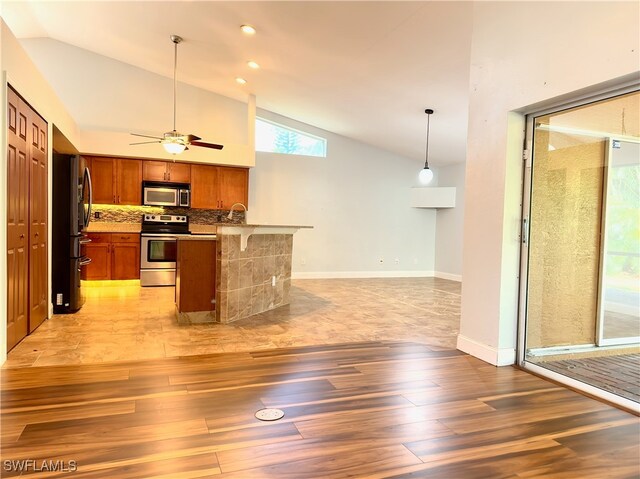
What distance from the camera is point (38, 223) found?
3.81 meters

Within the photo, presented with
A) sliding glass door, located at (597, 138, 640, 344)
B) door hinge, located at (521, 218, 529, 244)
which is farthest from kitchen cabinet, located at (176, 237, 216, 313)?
sliding glass door, located at (597, 138, 640, 344)

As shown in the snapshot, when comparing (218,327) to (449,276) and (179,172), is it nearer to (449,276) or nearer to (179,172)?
(179,172)

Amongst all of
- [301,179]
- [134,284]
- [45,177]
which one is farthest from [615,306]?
[134,284]

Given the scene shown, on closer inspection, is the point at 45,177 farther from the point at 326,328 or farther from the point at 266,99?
the point at 266,99

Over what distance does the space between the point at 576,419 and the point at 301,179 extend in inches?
268

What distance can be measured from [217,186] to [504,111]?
17.9 ft

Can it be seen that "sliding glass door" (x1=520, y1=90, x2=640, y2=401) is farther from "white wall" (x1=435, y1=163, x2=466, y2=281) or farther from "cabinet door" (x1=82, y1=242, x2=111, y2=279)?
"cabinet door" (x1=82, y1=242, x2=111, y2=279)

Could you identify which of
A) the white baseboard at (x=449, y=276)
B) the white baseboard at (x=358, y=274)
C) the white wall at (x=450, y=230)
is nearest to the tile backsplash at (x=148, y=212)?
the white baseboard at (x=358, y=274)

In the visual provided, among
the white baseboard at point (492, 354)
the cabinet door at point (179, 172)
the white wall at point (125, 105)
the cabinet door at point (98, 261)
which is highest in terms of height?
the white wall at point (125, 105)

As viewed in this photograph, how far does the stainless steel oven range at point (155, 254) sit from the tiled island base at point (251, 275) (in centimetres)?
233

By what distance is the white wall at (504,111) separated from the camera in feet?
8.14

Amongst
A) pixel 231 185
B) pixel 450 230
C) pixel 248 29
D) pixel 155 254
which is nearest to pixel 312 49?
pixel 248 29

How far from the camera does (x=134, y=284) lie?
687 centimetres

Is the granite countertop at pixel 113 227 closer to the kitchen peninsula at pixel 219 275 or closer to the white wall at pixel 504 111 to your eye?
the kitchen peninsula at pixel 219 275
